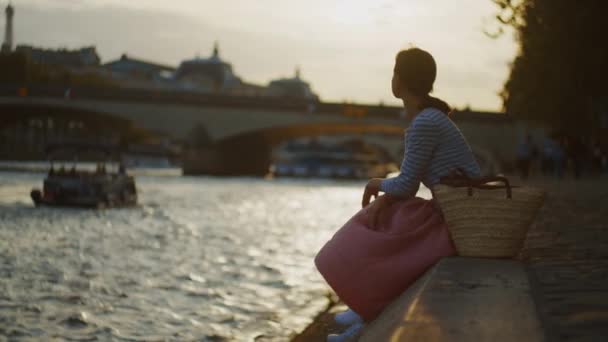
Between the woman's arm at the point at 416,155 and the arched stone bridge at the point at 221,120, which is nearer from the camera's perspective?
the woman's arm at the point at 416,155

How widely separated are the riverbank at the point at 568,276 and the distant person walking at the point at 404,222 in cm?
52

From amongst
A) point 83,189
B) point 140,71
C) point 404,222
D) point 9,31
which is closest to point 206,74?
point 140,71

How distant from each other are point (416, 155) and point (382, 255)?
1.65ft

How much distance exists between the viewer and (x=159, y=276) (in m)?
11.0

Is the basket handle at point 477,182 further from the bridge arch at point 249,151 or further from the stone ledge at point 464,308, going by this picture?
the bridge arch at point 249,151

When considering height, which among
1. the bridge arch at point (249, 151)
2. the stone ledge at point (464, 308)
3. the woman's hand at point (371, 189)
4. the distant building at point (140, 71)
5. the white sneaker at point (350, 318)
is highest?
the distant building at point (140, 71)

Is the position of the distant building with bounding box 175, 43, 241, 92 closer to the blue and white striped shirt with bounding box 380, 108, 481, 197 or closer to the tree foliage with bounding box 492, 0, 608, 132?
the tree foliage with bounding box 492, 0, 608, 132

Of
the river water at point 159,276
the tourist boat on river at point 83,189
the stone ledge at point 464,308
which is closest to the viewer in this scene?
the stone ledge at point 464,308

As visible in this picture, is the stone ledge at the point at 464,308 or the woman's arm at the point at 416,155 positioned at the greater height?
the woman's arm at the point at 416,155

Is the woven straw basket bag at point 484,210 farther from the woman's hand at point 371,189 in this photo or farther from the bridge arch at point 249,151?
the bridge arch at point 249,151

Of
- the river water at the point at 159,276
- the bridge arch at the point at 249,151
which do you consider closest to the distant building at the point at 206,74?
the bridge arch at the point at 249,151

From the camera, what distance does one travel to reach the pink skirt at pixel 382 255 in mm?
4238

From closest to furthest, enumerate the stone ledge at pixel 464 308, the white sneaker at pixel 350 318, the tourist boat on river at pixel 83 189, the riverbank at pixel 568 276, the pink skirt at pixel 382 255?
the stone ledge at pixel 464 308 < the riverbank at pixel 568 276 < the pink skirt at pixel 382 255 < the white sneaker at pixel 350 318 < the tourist boat on river at pixel 83 189

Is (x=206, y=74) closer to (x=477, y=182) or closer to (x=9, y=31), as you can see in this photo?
(x=9, y=31)
